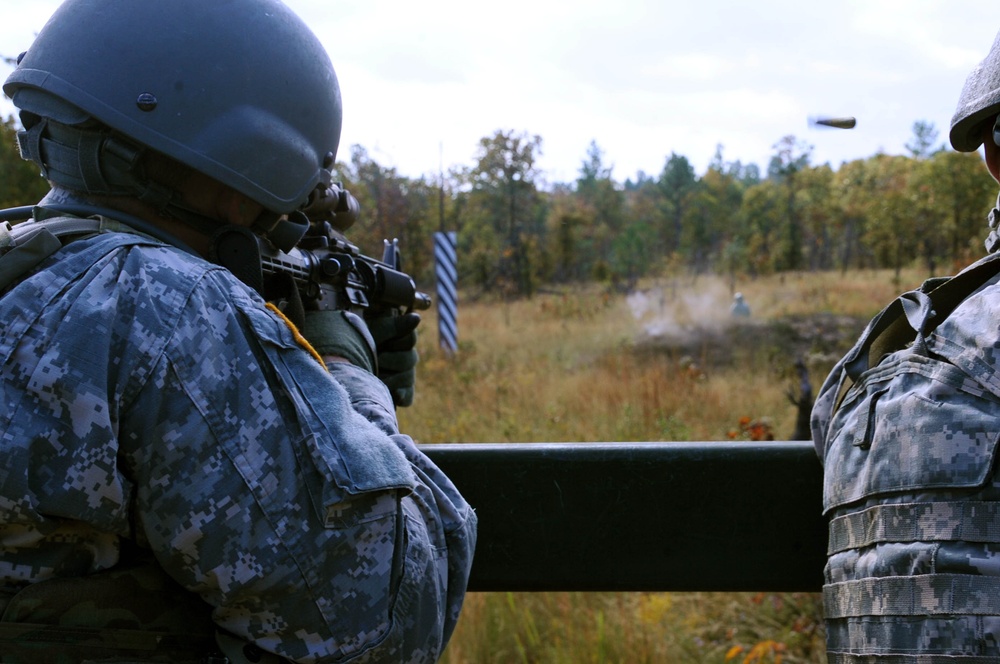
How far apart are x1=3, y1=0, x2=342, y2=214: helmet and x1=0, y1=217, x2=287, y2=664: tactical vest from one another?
199mm

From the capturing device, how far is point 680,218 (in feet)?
140

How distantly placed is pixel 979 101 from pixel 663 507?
118 centimetres

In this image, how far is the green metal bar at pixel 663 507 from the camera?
2377 millimetres

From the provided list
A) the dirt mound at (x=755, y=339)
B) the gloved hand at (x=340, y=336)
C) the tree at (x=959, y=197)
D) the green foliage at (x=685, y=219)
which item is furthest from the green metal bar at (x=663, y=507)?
the tree at (x=959, y=197)

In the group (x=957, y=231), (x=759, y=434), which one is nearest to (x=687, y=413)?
(x=759, y=434)

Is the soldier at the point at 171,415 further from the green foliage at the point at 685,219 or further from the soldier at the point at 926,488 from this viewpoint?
the green foliage at the point at 685,219

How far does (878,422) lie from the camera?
1814 mm

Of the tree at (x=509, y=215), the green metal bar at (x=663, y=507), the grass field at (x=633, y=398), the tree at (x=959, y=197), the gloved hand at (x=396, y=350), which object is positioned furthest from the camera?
the tree at (x=509, y=215)

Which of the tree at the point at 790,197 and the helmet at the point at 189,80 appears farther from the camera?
the tree at the point at 790,197

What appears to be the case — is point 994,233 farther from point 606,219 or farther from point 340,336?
point 606,219

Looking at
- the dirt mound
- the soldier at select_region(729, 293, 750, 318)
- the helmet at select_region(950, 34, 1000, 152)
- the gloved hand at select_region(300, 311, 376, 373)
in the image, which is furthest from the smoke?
the gloved hand at select_region(300, 311, 376, 373)

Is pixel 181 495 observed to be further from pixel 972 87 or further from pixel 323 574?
pixel 972 87

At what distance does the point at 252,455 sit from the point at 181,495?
115 mm

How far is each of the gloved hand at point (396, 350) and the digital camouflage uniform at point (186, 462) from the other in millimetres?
1249
